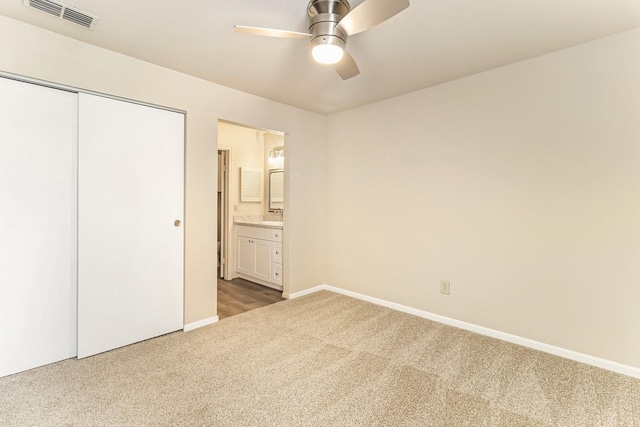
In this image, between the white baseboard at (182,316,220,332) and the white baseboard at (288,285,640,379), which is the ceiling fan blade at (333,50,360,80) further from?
the white baseboard at (182,316,220,332)

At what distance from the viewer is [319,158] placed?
3984mm

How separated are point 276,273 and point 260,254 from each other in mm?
396

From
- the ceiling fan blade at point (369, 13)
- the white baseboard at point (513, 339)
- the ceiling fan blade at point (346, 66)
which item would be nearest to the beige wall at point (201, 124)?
the white baseboard at point (513, 339)

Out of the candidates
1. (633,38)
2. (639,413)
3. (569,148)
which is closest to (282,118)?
(569,148)

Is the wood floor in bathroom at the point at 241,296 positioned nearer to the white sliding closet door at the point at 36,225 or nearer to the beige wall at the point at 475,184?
the beige wall at the point at 475,184

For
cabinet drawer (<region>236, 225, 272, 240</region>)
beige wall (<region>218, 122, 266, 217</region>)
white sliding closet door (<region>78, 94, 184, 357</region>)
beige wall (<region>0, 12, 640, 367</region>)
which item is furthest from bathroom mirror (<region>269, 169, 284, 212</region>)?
white sliding closet door (<region>78, 94, 184, 357</region>)

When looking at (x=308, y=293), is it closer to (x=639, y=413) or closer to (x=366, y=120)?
(x=366, y=120)

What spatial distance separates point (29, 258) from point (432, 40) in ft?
10.5

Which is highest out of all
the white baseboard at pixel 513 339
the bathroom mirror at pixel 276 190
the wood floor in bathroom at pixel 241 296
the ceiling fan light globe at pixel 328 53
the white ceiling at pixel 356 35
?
the white ceiling at pixel 356 35

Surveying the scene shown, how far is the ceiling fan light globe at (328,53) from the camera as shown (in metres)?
1.73

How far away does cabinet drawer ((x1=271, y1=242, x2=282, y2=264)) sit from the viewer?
12.8 feet

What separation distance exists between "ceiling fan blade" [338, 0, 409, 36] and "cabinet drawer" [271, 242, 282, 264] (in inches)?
108

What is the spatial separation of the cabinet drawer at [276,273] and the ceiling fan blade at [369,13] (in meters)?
2.92

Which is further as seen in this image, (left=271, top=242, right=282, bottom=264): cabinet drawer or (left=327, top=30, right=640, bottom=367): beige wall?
(left=271, top=242, right=282, bottom=264): cabinet drawer
